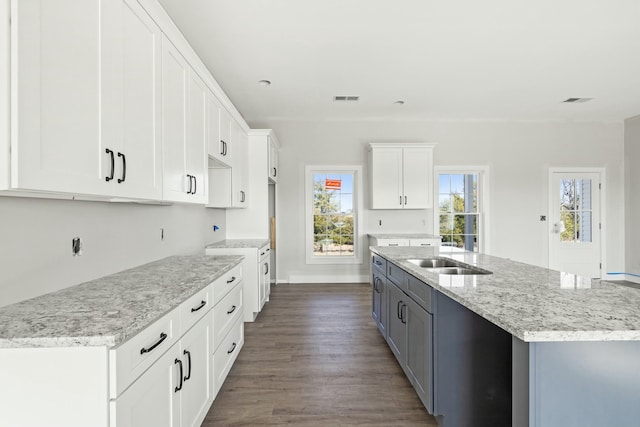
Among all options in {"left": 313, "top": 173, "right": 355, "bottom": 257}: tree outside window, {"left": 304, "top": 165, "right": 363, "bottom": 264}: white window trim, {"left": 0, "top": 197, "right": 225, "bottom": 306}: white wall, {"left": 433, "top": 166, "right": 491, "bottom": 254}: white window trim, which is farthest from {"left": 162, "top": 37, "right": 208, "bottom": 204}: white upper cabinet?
{"left": 433, "top": 166, "right": 491, "bottom": 254}: white window trim

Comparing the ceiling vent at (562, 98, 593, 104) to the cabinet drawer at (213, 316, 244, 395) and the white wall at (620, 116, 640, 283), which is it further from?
the cabinet drawer at (213, 316, 244, 395)

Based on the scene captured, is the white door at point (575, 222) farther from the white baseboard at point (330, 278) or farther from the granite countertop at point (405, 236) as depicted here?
the white baseboard at point (330, 278)

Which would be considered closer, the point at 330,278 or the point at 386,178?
the point at 386,178

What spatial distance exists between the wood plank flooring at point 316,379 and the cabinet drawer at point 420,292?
73cm

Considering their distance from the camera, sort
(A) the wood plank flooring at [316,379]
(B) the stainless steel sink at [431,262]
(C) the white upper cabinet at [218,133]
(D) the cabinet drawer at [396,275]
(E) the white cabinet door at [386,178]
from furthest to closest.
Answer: (E) the white cabinet door at [386,178]
(C) the white upper cabinet at [218,133]
(B) the stainless steel sink at [431,262]
(D) the cabinet drawer at [396,275]
(A) the wood plank flooring at [316,379]

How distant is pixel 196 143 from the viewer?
2.41 meters

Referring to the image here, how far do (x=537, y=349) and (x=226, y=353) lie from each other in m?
1.94

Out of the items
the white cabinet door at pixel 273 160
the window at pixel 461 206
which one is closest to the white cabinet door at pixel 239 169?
the white cabinet door at pixel 273 160

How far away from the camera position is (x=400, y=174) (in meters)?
5.32

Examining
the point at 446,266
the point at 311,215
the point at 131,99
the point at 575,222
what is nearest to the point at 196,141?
the point at 131,99

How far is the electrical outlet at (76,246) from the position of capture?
163 cm

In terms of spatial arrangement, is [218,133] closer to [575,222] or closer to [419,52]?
[419,52]

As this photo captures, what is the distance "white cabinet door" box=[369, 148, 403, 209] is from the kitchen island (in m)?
3.46

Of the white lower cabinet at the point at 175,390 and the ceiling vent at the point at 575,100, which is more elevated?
the ceiling vent at the point at 575,100
